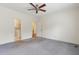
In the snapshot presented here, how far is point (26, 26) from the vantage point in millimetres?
7309

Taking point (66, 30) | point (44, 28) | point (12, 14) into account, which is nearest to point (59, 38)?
point (66, 30)

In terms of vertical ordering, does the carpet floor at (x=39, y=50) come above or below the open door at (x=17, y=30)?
below

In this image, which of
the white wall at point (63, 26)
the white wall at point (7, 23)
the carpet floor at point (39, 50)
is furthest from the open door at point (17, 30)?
the white wall at point (63, 26)

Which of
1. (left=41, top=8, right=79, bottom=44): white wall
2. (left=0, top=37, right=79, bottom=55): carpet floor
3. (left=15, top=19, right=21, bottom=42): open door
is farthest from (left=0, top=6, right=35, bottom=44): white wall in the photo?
(left=41, top=8, right=79, bottom=44): white wall

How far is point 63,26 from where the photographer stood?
228 inches

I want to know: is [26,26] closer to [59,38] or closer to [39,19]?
[39,19]

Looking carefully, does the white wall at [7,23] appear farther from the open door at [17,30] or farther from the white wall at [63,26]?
the white wall at [63,26]

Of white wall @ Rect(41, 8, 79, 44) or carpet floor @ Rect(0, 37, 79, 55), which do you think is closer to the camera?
carpet floor @ Rect(0, 37, 79, 55)

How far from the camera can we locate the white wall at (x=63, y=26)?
5.11 m

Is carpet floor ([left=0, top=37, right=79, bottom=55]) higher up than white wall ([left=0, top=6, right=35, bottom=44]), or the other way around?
white wall ([left=0, top=6, right=35, bottom=44])

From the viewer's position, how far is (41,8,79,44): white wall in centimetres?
511

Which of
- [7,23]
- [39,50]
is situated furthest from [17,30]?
[39,50]

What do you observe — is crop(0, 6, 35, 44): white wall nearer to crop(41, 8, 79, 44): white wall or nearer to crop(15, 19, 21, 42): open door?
crop(15, 19, 21, 42): open door

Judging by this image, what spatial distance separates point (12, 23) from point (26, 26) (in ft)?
5.79
